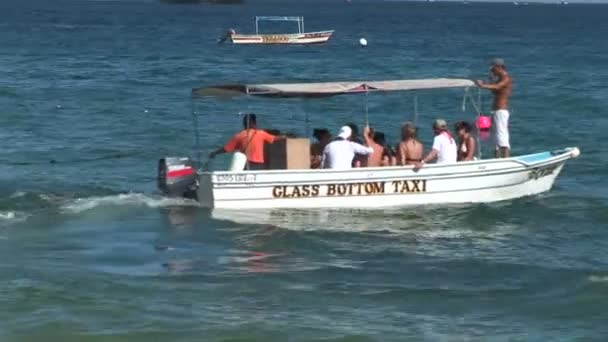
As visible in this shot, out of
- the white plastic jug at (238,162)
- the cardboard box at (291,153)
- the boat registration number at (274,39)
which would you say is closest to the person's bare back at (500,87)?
the cardboard box at (291,153)

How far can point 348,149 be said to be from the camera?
18.1 meters

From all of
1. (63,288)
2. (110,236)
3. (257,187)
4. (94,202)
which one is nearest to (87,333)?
(63,288)

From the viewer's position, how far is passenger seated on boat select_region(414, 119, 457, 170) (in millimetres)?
18547

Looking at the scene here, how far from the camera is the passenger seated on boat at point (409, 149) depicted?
1853 centimetres

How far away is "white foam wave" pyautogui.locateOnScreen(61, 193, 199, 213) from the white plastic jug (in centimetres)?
83

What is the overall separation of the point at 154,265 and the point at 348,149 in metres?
3.74

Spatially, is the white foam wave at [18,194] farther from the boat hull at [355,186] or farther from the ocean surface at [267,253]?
the boat hull at [355,186]

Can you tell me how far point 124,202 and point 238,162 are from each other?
2337 millimetres

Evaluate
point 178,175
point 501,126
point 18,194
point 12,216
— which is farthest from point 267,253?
point 18,194

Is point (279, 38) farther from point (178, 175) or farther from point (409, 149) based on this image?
point (409, 149)

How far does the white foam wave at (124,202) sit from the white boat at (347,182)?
0.17 meters

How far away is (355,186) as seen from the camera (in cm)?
1830

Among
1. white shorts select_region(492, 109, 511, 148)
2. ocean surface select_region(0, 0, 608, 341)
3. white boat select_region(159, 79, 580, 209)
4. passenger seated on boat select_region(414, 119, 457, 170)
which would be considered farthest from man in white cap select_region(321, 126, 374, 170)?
white shorts select_region(492, 109, 511, 148)

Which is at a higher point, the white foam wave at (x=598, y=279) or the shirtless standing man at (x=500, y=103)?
the shirtless standing man at (x=500, y=103)
